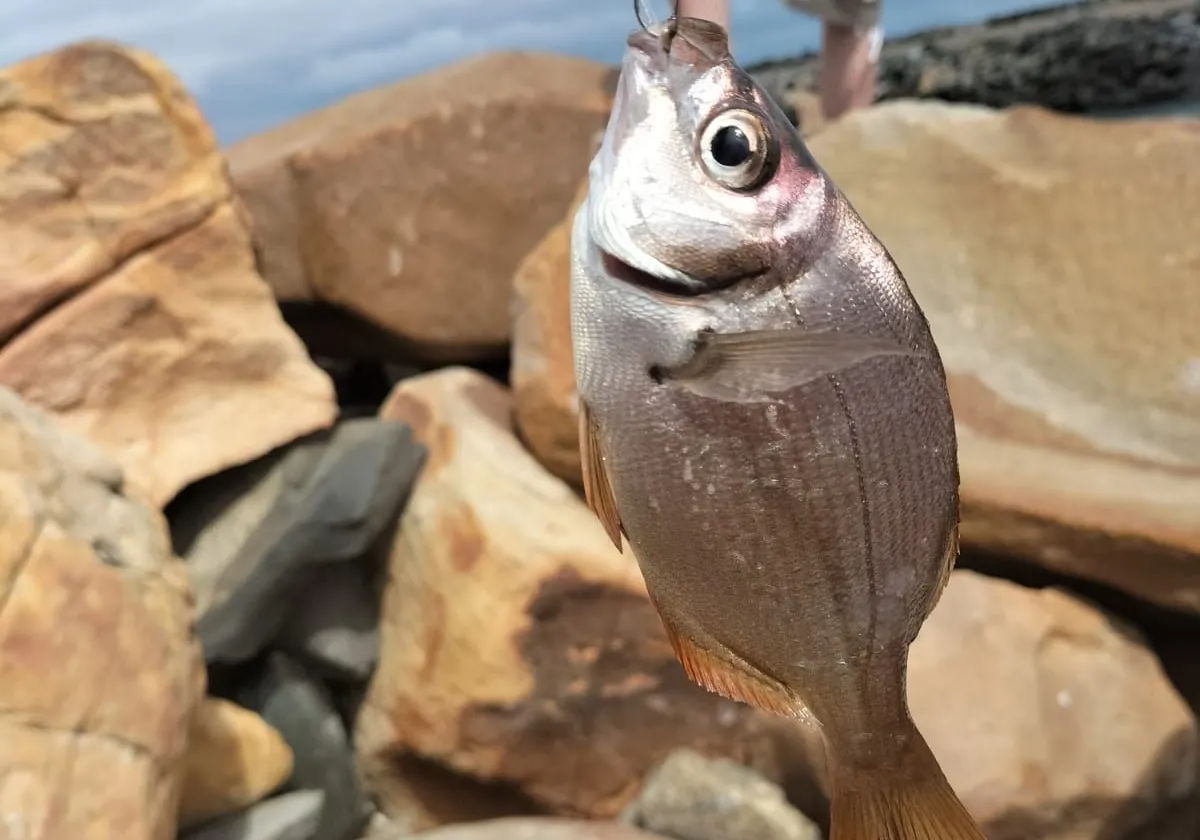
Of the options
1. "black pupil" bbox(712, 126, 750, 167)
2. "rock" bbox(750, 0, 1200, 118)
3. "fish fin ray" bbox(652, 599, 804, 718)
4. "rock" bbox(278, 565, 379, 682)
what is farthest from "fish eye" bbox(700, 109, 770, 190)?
"rock" bbox(750, 0, 1200, 118)

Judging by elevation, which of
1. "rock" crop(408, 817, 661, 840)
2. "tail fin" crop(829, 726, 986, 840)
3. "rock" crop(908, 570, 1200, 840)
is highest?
"tail fin" crop(829, 726, 986, 840)

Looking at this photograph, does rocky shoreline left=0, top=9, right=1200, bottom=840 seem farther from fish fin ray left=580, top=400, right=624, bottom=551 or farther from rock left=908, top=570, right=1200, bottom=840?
fish fin ray left=580, top=400, right=624, bottom=551

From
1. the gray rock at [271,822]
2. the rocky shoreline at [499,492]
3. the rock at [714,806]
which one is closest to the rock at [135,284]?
the rocky shoreline at [499,492]

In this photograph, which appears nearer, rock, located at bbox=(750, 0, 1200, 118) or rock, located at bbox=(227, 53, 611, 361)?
rock, located at bbox=(227, 53, 611, 361)

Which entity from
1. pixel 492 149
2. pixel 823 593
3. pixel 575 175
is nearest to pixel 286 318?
pixel 492 149

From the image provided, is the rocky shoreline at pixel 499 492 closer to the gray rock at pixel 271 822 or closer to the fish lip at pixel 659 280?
the gray rock at pixel 271 822

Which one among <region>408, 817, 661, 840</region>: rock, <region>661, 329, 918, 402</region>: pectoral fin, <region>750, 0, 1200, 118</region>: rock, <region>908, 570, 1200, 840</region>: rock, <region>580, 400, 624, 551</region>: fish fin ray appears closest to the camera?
<region>661, 329, 918, 402</region>: pectoral fin

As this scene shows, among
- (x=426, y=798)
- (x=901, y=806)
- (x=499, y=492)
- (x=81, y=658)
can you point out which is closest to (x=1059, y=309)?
(x=499, y=492)

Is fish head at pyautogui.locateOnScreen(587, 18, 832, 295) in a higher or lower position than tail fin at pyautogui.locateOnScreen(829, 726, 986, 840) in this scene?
higher
